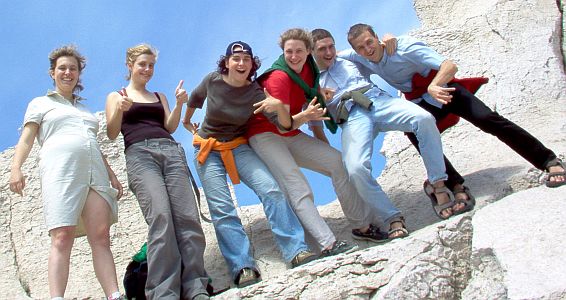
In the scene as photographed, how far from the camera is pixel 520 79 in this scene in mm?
6820

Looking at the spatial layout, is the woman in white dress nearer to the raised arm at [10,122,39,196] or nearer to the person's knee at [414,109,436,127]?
the raised arm at [10,122,39,196]

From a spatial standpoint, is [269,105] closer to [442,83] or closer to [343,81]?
[343,81]

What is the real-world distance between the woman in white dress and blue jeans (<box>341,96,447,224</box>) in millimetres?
1789

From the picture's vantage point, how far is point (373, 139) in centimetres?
521

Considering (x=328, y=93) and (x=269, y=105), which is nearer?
(x=269, y=105)

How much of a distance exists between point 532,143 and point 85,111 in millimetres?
3403

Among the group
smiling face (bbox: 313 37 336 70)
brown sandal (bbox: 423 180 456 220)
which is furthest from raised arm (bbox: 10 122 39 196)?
brown sandal (bbox: 423 180 456 220)

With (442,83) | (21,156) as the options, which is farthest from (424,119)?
(21,156)

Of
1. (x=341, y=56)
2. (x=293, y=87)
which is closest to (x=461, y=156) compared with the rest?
(x=341, y=56)

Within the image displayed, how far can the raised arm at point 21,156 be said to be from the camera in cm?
462

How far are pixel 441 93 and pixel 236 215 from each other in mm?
1798

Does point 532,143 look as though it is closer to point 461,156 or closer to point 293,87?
point 461,156

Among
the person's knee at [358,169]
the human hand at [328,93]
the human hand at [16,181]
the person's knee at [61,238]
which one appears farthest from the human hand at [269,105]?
the human hand at [16,181]

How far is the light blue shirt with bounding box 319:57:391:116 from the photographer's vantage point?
534cm
